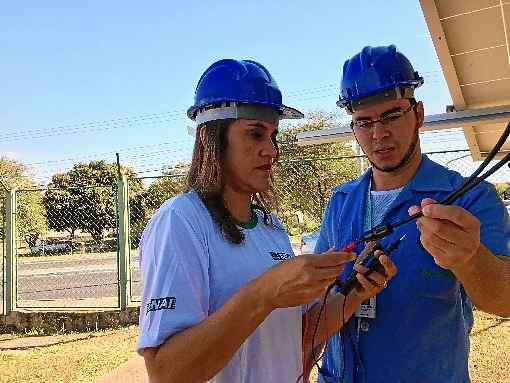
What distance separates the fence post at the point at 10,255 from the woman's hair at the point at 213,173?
774 cm

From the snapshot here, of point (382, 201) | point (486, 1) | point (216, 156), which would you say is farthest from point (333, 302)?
point (486, 1)

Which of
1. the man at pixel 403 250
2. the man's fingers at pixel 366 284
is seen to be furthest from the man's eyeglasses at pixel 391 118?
the man's fingers at pixel 366 284

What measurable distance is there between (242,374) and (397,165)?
41.8 inches

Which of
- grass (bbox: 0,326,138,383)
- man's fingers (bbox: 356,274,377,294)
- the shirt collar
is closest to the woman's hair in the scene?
man's fingers (bbox: 356,274,377,294)

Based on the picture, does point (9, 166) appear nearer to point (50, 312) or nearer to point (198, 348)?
point (50, 312)

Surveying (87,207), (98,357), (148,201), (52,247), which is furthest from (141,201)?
(52,247)

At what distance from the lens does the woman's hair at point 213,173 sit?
160 centimetres

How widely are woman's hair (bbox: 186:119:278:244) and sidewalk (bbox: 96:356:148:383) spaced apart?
3901 mm

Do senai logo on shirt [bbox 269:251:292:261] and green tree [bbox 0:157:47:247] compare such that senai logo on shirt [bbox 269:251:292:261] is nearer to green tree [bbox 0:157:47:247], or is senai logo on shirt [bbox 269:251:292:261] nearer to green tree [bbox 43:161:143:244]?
green tree [bbox 43:161:143:244]

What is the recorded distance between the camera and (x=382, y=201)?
7.13 feet

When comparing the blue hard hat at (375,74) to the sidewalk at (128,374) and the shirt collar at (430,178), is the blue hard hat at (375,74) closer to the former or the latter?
the shirt collar at (430,178)

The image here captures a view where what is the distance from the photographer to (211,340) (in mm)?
1300

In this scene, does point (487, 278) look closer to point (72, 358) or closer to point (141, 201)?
point (72, 358)

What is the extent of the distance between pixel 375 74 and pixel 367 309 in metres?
0.93
